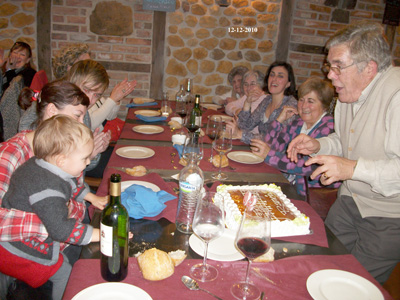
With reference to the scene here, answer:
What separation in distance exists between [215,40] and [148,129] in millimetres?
2533

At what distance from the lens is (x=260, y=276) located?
3.28 feet

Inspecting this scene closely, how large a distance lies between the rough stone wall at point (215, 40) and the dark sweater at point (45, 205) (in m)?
3.60

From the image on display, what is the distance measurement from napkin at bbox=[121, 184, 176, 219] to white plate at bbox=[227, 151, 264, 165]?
80cm

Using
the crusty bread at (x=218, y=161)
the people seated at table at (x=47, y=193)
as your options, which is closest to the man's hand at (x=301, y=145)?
the crusty bread at (x=218, y=161)

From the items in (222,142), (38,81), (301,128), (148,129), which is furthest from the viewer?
(38,81)

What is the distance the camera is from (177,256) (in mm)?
1032

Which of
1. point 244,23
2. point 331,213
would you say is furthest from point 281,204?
point 244,23

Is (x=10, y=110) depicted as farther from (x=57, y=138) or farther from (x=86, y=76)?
(x=57, y=138)

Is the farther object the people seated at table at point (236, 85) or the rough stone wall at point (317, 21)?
the rough stone wall at point (317, 21)

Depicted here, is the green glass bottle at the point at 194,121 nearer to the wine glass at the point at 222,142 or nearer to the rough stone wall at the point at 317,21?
the wine glass at the point at 222,142

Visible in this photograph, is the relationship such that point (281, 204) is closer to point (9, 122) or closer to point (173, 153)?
point (173, 153)

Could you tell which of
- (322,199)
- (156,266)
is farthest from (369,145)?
(156,266)

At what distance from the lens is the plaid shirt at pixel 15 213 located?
3.85 feet

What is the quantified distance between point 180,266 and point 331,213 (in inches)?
49.5
